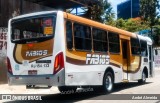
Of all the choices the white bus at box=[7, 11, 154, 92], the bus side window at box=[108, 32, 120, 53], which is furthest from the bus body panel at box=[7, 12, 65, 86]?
the bus side window at box=[108, 32, 120, 53]

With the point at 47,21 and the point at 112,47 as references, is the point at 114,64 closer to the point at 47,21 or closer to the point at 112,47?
the point at 112,47

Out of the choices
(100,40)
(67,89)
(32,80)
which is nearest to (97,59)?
(100,40)

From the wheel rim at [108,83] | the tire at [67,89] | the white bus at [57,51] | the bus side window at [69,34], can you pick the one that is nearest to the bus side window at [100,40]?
the white bus at [57,51]

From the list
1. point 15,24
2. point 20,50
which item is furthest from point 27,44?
point 15,24

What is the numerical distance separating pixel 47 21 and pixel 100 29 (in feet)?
10.2

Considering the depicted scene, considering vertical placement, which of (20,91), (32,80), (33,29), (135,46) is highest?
(33,29)

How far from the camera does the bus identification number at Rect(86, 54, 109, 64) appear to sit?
43.4 feet

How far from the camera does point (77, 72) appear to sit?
12250 mm

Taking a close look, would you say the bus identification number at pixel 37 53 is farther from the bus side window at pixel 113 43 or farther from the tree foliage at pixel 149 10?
the tree foliage at pixel 149 10

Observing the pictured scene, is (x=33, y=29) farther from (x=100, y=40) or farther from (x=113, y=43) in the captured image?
(x=113, y=43)

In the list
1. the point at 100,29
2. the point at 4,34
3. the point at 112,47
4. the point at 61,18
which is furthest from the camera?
the point at 4,34

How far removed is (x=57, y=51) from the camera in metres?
11.5

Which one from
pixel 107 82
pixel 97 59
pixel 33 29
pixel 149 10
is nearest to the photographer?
pixel 33 29

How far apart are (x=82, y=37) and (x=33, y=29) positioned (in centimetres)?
181
